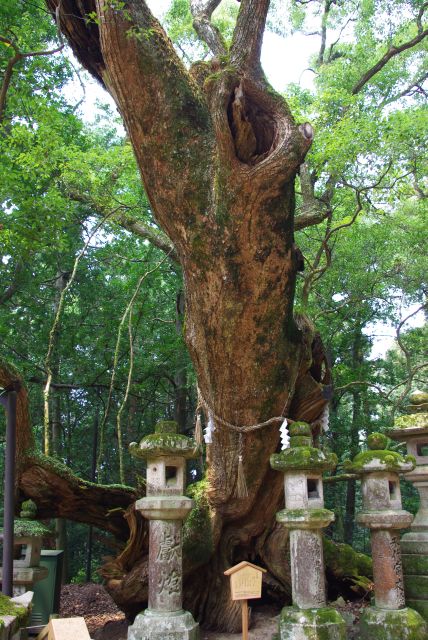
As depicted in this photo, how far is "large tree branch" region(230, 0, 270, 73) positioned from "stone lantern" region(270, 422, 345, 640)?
354cm

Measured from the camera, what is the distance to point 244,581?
3629 mm

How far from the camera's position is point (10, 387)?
4637mm

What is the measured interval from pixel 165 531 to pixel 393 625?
2056mm

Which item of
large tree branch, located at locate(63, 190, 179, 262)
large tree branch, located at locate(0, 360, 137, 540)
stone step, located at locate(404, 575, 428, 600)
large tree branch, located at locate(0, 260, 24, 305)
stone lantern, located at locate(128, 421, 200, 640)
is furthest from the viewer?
large tree branch, located at locate(0, 260, 24, 305)

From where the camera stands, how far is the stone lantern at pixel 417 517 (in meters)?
5.04

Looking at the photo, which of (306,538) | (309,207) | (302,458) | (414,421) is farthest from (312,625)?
(309,207)

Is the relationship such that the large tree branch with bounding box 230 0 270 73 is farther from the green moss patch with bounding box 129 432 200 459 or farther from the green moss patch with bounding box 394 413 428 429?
the green moss patch with bounding box 394 413 428 429

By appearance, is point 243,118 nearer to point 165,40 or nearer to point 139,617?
point 165,40

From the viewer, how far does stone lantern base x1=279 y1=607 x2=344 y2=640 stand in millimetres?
4031

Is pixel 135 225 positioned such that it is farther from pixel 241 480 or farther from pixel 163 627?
pixel 163 627

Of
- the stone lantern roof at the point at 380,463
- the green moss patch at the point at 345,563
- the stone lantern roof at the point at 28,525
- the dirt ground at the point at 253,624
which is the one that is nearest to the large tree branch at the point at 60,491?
the stone lantern roof at the point at 28,525

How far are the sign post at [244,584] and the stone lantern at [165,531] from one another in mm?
797

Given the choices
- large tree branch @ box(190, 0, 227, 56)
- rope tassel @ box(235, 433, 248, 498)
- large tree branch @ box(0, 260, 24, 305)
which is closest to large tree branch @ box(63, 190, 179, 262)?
large tree branch @ box(0, 260, 24, 305)

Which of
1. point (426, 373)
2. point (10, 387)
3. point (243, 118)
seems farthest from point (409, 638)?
point (426, 373)
